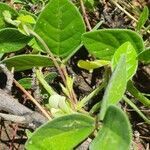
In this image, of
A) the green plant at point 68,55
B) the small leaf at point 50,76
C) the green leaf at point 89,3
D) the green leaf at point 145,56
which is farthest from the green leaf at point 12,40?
the green leaf at point 89,3

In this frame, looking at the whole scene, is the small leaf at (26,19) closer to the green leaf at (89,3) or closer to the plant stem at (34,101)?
the plant stem at (34,101)

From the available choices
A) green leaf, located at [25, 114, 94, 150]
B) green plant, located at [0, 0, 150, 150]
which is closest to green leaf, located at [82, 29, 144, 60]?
green plant, located at [0, 0, 150, 150]

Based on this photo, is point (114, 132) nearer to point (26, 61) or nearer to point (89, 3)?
point (26, 61)

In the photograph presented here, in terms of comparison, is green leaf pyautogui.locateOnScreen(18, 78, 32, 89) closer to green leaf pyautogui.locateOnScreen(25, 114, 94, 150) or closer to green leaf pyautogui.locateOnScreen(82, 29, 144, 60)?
green leaf pyautogui.locateOnScreen(82, 29, 144, 60)

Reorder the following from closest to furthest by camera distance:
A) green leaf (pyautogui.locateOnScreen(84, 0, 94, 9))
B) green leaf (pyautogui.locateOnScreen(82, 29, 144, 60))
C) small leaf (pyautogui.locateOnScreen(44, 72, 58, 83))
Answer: green leaf (pyautogui.locateOnScreen(82, 29, 144, 60)) < small leaf (pyautogui.locateOnScreen(44, 72, 58, 83)) < green leaf (pyautogui.locateOnScreen(84, 0, 94, 9))

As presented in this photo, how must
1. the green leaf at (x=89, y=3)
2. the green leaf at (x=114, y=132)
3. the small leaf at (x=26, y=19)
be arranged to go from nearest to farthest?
the green leaf at (x=114, y=132) < the small leaf at (x=26, y=19) < the green leaf at (x=89, y=3)

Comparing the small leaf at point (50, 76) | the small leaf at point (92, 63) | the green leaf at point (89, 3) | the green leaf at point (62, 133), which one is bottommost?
the small leaf at point (50, 76)

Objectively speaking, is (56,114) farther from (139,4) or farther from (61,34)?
(139,4)

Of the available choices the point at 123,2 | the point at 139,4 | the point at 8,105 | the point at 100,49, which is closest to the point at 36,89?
the point at 8,105
